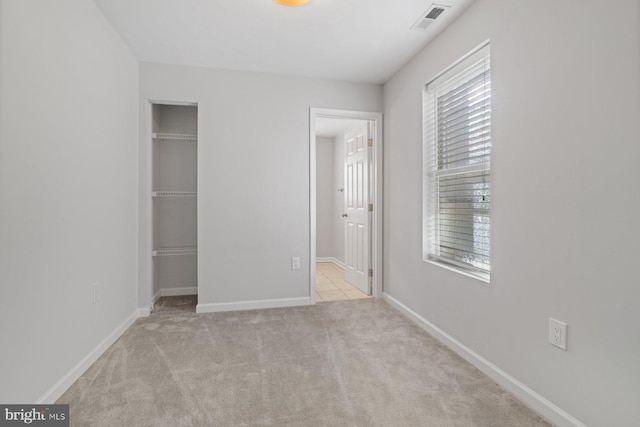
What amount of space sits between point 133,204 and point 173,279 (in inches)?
47.1

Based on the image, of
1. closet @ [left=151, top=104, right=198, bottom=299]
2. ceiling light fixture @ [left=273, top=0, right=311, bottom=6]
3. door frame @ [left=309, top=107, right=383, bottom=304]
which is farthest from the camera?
closet @ [left=151, top=104, right=198, bottom=299]

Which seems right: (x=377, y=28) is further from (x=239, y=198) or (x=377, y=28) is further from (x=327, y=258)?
(x=327, y=258)

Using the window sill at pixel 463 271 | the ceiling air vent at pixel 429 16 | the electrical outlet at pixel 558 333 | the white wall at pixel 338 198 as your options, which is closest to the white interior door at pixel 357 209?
the window sill at pixel 463 271

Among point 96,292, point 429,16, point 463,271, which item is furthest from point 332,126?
point 96,292

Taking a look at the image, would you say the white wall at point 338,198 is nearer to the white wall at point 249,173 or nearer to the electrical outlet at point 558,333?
the white wall at point 249,173

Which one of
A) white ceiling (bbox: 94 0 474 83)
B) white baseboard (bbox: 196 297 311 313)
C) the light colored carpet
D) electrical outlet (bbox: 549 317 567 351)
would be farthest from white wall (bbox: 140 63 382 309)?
electrical outlet (bbox: 549 317 567 351)

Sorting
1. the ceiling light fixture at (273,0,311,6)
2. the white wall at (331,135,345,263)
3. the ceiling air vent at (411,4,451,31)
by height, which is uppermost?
the ceiling air vent at (411,4,451,31)

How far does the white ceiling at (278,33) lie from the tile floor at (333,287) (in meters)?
2.48

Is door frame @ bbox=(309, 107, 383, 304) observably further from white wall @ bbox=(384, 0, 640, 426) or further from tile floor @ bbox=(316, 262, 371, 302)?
white wall @ bbox=(384, 0, 640, 426)

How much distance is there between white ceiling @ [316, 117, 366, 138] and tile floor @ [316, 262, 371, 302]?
2300mm

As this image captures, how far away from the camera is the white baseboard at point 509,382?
1.57 m

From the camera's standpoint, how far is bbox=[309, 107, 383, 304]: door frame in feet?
11.4

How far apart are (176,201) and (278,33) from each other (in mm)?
2230

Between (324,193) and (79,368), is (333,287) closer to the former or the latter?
(324,193)
